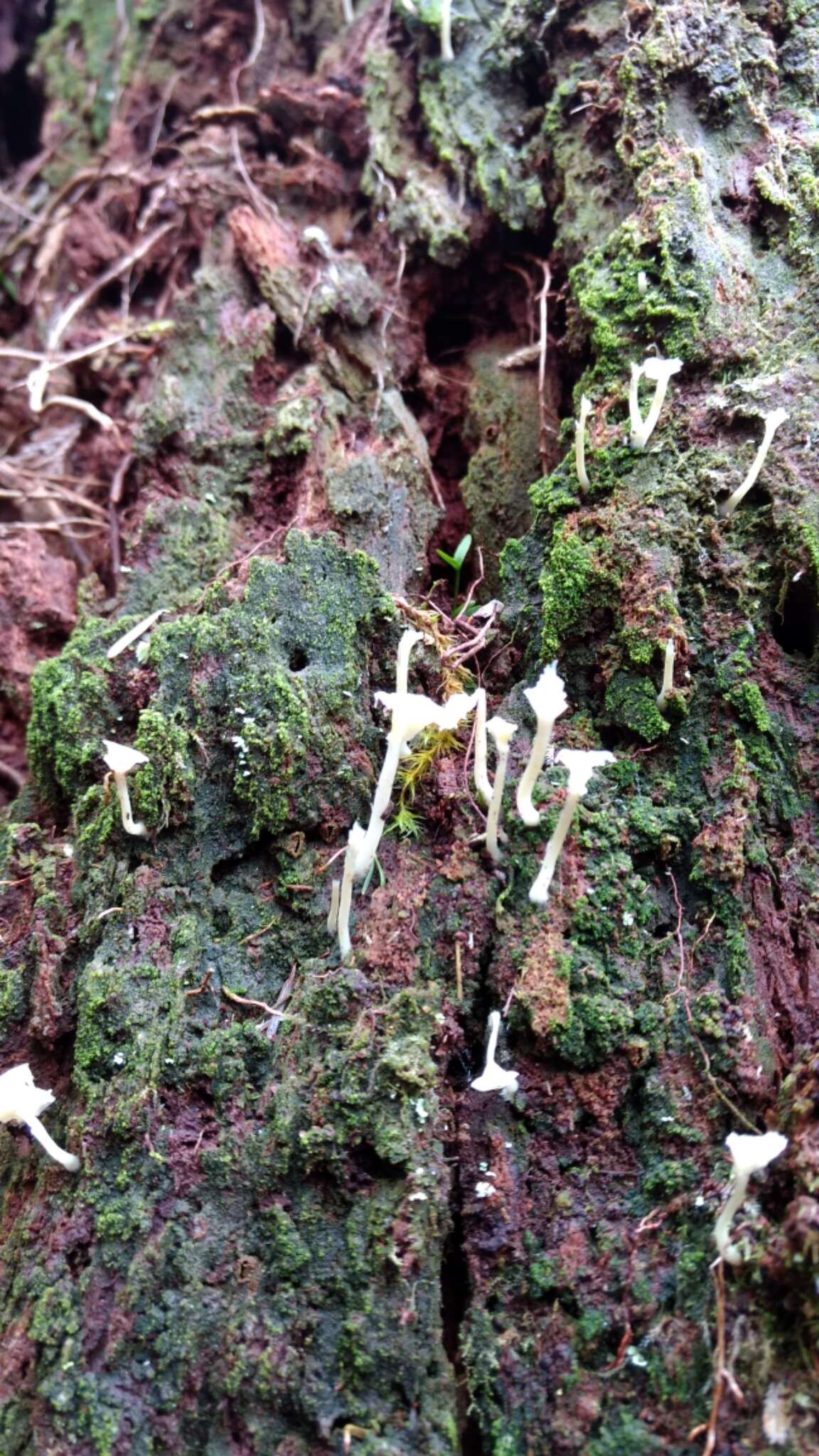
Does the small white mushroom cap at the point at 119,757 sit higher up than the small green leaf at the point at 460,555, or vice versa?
the small green leaf at the point at 460,555

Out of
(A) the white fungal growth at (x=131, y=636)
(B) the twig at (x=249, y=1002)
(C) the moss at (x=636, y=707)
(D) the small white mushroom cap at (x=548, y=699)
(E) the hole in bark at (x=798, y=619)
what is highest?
(D) the small white mushroom cap at (x=548, y=699)

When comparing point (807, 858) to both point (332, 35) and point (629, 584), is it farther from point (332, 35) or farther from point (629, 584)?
point (332, 35)

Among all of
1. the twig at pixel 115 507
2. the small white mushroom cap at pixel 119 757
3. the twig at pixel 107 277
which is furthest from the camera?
the twig at pixel 107 277

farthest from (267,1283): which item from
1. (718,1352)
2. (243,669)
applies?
(243,669)

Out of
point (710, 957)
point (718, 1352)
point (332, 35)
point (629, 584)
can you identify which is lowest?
point (718, 1352)

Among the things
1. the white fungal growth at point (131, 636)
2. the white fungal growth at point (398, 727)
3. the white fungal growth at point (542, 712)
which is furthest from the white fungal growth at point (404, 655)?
the white fungal growth at point (131, 636)

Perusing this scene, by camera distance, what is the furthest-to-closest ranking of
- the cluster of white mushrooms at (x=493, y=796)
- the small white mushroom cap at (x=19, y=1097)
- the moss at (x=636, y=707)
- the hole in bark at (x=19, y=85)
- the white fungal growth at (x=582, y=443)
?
the hole in bark at (x=19, y=85), the white fungal growth at (x=582, y=443), the moss at (x=636, y=707), the small white mushroom cap at (x=19, y=1097), the cluster of white mushrooms at (x=493, y=796)

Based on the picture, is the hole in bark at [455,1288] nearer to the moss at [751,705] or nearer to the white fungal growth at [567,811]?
the white fungal growth at [567,811]

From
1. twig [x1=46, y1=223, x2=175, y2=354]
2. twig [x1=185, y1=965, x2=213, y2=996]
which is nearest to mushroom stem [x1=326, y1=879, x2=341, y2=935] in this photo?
twig [x1=185, y1=965, x2=213, y2=996]
